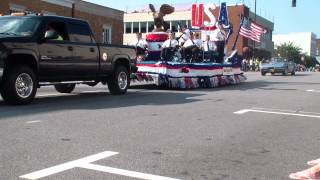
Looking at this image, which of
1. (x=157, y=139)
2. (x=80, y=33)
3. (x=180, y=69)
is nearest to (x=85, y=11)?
(x=180, y=69)

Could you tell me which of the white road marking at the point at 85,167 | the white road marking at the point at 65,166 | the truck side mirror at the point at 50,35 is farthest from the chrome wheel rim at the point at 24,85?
the white road marking at the point at 85,167

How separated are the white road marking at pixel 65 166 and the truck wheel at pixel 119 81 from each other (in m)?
7.88

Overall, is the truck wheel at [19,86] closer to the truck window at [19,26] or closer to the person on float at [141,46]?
the truck window at [19,26]

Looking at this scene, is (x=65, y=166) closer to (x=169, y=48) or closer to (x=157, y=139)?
(x=157, y=139)

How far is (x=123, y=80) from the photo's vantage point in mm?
14727

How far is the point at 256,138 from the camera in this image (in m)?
→ 8.02

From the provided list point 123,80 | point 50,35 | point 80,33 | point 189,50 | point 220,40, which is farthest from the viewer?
point 220,40

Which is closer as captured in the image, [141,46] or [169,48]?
[169,48]

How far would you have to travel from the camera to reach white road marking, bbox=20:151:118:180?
5340 millimetres

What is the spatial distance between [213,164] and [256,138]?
2068mm

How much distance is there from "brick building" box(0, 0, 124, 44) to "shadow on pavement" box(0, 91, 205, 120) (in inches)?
704

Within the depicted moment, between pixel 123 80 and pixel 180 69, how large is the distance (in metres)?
4.00

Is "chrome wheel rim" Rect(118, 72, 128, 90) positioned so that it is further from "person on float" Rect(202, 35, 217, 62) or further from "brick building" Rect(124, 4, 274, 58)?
"brick building" Rect(124, 4, 274, 58)

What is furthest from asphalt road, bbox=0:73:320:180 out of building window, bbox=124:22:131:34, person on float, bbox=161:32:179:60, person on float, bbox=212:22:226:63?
building window, bbox=124:22:131:34
